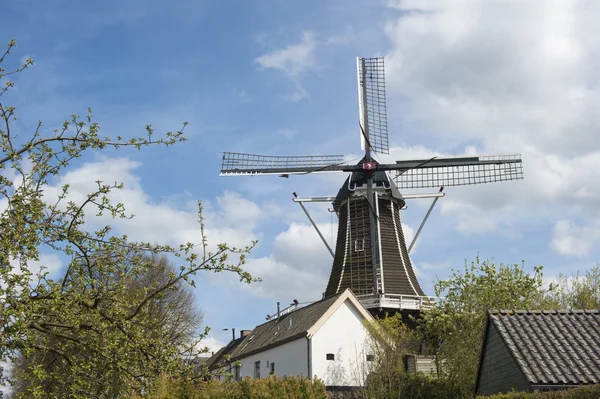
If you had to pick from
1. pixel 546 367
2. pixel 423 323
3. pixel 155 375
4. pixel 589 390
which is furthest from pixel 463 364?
pixel 155 375

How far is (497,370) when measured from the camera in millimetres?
17312

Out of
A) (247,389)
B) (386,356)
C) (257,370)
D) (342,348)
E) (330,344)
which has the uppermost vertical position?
(330,344)

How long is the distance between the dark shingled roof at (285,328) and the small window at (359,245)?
17.5ft

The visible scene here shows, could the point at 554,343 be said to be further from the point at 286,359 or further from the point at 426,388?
the point at 286,359

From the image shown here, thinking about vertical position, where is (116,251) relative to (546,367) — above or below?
above

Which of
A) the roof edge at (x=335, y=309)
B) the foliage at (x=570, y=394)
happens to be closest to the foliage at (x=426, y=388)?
the roof edge at (x=335, y=309)

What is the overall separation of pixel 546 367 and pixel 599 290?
24.9 metres

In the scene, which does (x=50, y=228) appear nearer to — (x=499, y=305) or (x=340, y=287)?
(x=499, y=305)

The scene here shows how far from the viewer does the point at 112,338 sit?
31.2 feet

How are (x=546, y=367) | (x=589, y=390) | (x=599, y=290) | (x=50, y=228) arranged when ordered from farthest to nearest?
(x=599, y=290) < (x=546, y=367) < (x=589, y=390) < (x=50, y=228)

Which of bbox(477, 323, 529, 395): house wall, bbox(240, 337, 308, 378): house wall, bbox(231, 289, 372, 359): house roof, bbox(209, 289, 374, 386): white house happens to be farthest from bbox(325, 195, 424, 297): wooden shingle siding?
bbox(477, 323, 529, 395): house wall

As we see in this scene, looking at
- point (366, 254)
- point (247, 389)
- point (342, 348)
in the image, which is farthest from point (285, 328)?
point (247, 389)

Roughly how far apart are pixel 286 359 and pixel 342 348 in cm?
351

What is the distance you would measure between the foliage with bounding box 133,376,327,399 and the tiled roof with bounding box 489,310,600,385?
17.8 feet
